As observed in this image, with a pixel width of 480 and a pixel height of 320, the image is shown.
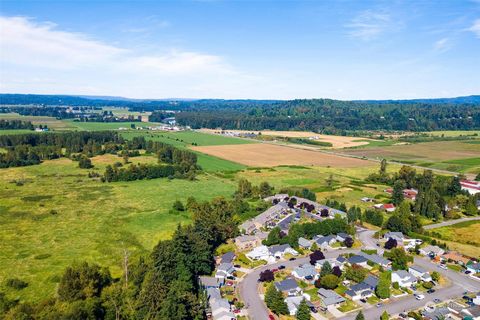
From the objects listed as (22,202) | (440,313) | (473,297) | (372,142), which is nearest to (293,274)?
(440,313)

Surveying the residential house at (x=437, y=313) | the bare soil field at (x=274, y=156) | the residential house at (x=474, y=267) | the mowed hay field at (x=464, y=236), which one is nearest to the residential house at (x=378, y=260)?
the residential house at (x=474, y=267)

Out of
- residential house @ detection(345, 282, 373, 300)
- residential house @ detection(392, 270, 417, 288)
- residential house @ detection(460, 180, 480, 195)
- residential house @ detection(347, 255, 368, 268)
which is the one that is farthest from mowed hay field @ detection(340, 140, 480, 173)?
residential house @ detection(345, 282, 373, 300)

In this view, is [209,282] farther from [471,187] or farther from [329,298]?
[471,187]

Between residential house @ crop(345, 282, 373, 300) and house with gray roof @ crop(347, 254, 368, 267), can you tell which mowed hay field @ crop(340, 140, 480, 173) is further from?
residential house @ crop(345, 282, 373, 300)

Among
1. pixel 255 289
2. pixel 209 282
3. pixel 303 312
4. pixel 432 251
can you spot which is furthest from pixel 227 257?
pixel 432 251

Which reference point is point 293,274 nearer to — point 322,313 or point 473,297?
point 322,313

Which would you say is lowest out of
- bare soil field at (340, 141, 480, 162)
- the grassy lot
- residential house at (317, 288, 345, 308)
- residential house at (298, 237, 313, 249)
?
the grassy lot
